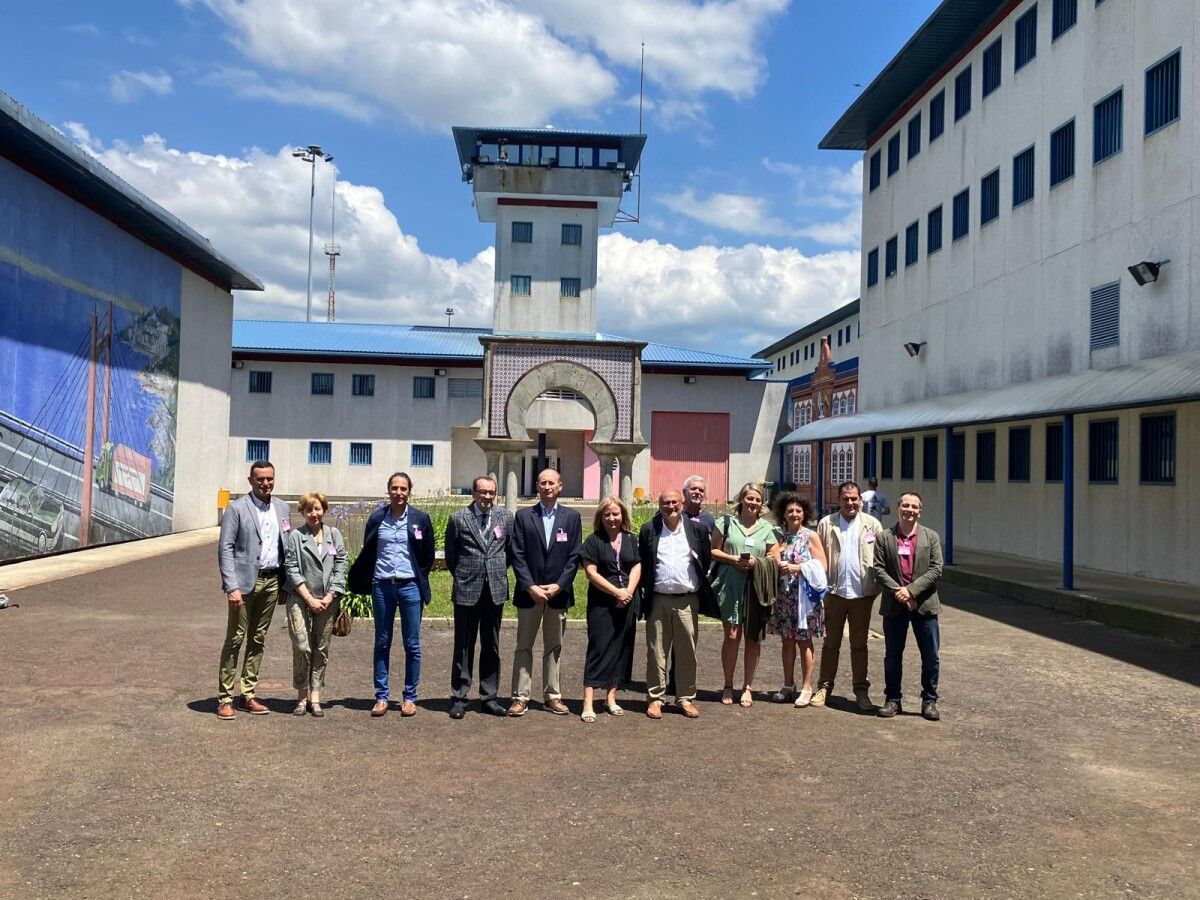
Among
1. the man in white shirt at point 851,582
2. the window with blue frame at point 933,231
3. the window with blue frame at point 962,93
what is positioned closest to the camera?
the man in white shirt at point 851,582

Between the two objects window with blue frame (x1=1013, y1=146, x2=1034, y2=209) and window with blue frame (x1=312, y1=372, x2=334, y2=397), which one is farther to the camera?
window with blue frame (x1=312, y1=372, x2=334, y2=397)

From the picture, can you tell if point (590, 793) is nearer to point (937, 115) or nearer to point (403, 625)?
point (403, 625)

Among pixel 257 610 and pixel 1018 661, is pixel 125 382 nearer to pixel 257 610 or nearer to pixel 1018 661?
pixel 257 610

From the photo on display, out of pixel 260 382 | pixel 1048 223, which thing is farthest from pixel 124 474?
pixel 260 382

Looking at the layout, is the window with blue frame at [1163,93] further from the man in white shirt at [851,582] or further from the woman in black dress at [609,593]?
the woman in black dress at [609,593]

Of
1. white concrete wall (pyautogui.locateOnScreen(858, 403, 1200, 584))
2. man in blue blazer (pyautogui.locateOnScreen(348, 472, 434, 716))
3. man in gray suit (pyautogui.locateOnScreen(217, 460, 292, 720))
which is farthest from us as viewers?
white concrete wall (pyautogui.locateOnScreen(858, 403, 1200, 584))

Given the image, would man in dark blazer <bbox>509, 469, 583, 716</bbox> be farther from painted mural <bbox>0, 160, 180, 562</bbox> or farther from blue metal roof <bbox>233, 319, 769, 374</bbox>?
blue metal roof <bbox>233, 319, 769, 374</bbox>

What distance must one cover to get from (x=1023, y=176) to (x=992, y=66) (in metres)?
3.11

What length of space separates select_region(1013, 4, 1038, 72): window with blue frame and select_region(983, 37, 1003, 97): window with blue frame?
26.1 inches

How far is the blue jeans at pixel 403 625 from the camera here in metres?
7.45

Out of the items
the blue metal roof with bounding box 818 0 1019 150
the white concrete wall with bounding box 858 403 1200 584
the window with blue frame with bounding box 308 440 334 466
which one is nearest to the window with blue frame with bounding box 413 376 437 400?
the window with blue frame with bounding box 308 440 334 466

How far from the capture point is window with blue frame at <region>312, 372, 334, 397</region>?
1607 inches

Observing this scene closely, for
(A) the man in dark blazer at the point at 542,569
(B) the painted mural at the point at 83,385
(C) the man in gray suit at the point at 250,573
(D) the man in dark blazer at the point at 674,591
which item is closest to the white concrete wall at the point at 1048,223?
(D) the man in dark blazer at the point at 674,591

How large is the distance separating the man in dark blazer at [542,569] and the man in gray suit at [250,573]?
1755 mm
